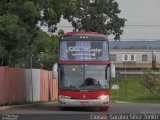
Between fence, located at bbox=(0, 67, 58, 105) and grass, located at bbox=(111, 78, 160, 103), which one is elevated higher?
fence, located at bbox=(0, 67, 58, 105)

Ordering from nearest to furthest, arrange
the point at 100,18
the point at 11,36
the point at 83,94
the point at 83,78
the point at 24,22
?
the point at 83,94
the point at 83,78
the point at 11,36
the point at 24,22
the point at 100,18

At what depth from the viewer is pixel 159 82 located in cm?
6162

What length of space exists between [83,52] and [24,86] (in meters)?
10.4

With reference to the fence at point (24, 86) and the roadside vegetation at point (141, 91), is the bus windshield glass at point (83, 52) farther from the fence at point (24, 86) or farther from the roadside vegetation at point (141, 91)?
the roadside vegetation at point (141, 91)

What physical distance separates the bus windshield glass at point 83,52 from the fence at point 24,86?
4.74m

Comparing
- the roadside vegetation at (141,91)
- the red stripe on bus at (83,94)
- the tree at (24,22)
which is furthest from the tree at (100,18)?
the red stripe on bus at (83,94)

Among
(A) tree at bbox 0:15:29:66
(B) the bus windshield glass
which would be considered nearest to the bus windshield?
(B) the bus windshield glass

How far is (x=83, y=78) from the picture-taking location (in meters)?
31.5

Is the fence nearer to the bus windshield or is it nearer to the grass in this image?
the bus windshield

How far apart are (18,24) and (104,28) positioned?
34972mm

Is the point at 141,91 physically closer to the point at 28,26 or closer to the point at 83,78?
the point at 28,26

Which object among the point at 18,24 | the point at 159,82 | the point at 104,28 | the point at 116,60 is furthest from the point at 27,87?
the point at 116,60

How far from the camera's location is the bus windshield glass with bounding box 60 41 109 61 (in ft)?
103

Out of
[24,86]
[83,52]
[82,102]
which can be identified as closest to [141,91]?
[24,86]
